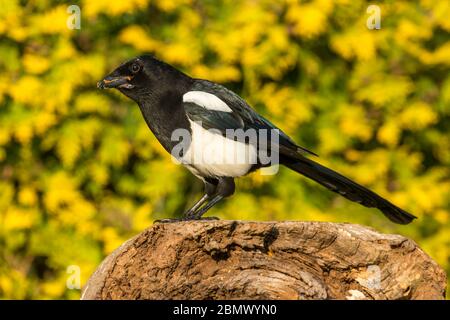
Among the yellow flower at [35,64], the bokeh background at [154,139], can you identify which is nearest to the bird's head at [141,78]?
the bokeh background at [154,139]

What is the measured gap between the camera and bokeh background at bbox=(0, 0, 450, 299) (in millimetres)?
5309

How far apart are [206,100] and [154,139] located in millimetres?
1461

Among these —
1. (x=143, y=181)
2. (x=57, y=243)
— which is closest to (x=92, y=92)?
(x=143, y=181)

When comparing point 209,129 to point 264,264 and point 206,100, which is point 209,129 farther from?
point 264,264

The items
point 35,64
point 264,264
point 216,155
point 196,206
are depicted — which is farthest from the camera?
point 35,64

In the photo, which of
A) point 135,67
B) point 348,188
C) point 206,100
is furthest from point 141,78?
point 348,188

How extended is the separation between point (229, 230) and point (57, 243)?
250 centimetres

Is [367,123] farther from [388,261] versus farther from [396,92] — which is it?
[388,261]

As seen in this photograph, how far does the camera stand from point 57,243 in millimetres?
5348

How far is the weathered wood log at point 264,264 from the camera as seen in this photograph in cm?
307

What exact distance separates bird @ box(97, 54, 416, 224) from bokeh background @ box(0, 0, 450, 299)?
1.27 metres

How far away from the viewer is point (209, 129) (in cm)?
387

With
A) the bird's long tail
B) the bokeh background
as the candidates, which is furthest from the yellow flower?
the bird's long tail

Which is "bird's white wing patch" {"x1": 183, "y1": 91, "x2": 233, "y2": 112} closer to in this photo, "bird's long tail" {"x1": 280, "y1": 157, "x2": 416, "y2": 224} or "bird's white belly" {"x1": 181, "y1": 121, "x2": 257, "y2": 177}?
"bird's white belly" {"x1": 181, "y1": 121, "x2": 257, "y2": 177}
